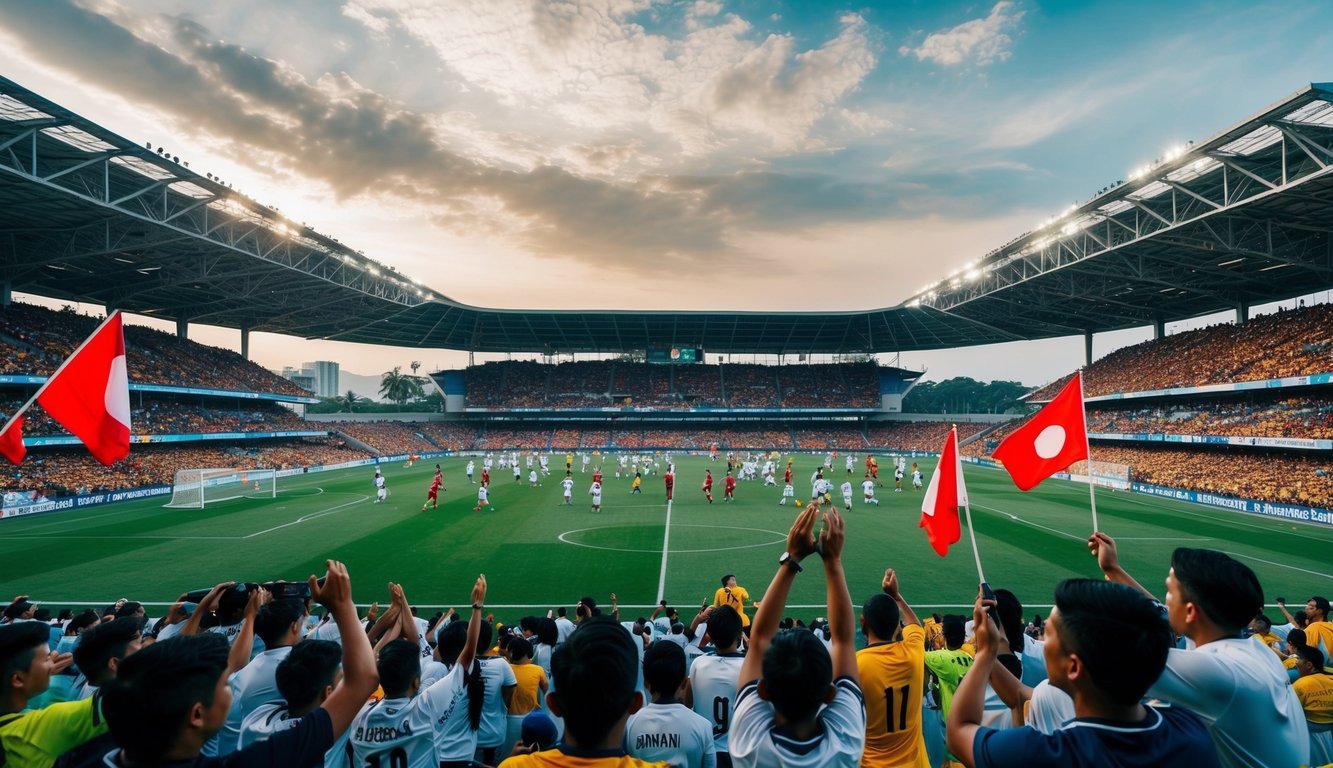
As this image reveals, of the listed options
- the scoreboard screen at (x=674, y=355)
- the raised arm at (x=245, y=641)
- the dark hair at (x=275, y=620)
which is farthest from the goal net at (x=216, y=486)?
the scoreboard screen at (x=674, y=355)

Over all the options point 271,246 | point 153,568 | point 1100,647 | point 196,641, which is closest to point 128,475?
point 271,246

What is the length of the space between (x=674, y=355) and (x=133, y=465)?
49978mm

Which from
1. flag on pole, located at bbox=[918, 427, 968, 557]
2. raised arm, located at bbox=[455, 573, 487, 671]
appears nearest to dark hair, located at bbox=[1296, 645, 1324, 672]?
flag on pole, located at bbox=[918, 427, 968, 557]

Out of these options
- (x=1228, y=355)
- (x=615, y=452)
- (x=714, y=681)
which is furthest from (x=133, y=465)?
(x=1228, y=355)

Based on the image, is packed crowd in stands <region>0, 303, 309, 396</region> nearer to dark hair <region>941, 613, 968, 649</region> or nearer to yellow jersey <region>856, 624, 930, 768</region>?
dark hair <region>941, 613, 968, 649</region>

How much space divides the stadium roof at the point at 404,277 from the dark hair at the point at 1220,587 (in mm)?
24968

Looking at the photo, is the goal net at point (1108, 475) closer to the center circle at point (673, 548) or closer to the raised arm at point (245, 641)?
the center circle at point (673, 548)

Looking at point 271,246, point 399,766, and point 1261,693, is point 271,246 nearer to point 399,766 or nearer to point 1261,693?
point 399,766

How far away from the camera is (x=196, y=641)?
2525 mm

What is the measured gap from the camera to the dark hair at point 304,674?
A: 3211 mm

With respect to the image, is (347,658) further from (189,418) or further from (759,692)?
(189,418)

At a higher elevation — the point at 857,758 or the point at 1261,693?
the point at 1261,693

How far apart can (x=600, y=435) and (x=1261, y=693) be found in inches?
2817

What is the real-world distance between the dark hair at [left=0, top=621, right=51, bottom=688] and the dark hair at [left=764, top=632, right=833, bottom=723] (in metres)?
3.72
